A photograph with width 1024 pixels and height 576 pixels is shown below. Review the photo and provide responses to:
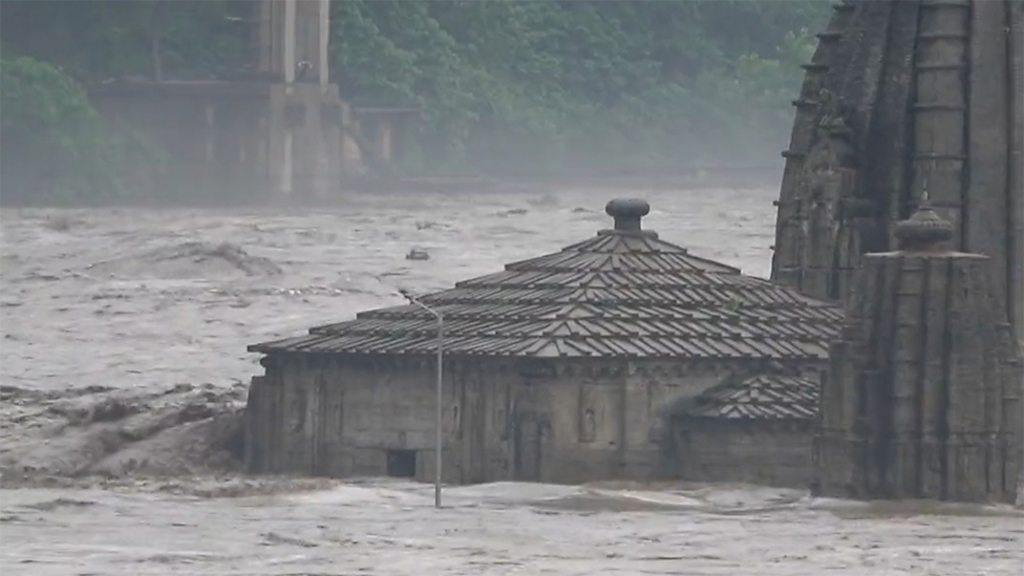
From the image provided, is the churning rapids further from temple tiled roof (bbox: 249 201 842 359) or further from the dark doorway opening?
temple tiled roof (bbox: 249 201 842 359)

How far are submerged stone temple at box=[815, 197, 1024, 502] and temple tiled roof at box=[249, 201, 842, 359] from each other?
318cm

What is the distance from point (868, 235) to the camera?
3054 inches

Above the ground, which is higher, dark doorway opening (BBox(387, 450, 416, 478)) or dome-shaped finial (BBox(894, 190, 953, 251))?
dome-shaped finial (BBox(894, 190, 953, 251))

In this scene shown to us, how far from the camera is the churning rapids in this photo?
60.6 meters

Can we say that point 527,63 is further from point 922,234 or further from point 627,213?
point 922,234

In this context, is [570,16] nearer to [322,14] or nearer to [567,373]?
[322,14]

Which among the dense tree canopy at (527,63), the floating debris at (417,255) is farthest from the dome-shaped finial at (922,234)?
the dense tree canopy at (527,63)

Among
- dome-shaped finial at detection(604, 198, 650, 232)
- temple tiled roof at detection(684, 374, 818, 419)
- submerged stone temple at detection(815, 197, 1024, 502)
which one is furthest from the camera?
dome-shaped finial at detection(604, 198, 650, 232)

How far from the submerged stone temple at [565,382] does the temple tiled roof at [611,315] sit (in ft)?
0.11

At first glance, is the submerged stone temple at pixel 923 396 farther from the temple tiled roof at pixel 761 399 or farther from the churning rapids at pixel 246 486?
the temple tiled roof at pixel 761 399

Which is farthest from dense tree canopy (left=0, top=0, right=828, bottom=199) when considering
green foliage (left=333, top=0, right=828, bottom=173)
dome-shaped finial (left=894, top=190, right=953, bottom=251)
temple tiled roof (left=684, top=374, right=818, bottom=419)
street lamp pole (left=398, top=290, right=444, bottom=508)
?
dome-shaped finial (left=894, top=190, right=953, bottom=251)

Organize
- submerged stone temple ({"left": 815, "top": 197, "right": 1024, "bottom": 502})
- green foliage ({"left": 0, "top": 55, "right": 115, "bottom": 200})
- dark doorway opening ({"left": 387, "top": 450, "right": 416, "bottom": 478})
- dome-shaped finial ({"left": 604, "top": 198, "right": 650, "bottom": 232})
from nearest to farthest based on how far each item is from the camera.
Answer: submerged stone temple ({"left": 815, "top": 197, "right": 1024, "bottom": 502}) → dark doorway opening ({"left": 387, "top": 450, "right": 416, "bottom": 478}) → dome-shaped finial ({"left": 604, "top": 198, "right": 650, "bottom": 232}) → green foliage ({"left": 0, "top": 55, "right": 115, "bottom": 200})

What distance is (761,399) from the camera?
7162 centimetres

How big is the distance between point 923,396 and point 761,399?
3017mm
